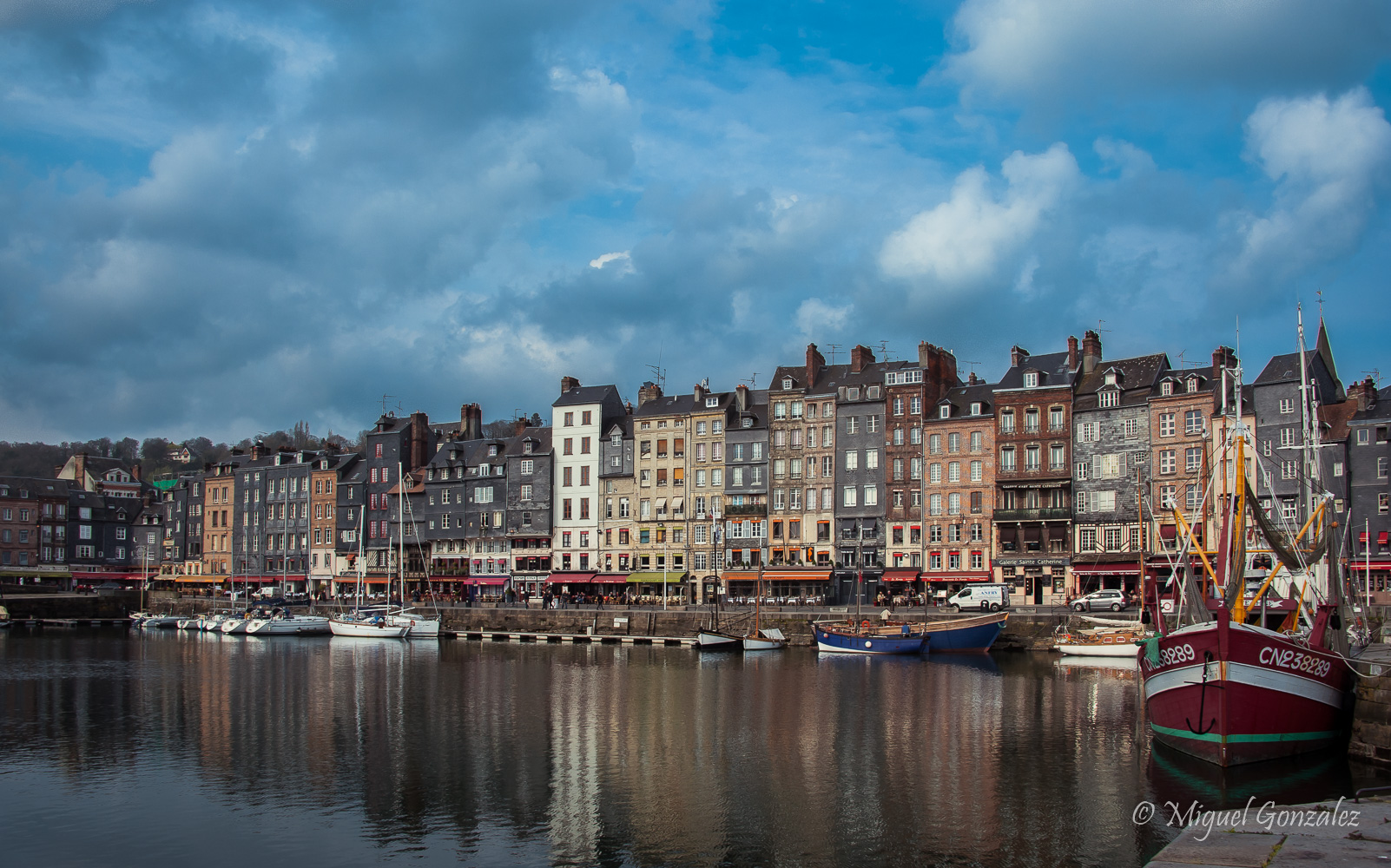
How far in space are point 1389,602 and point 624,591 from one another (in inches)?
2117

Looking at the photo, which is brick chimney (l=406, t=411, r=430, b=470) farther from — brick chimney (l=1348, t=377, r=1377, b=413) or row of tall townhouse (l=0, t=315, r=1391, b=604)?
brick chimney (l=1348, t=377, r=1377, b=413)

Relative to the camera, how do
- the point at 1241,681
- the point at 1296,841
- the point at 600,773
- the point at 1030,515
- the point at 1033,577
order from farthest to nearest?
the point at 1030,515
the point at 1033,577
the point at 600,773
the point at 1241,681
the point at 1296,841

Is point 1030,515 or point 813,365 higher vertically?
point 813,365

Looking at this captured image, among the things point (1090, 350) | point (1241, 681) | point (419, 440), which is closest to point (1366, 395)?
point (1090, 350)

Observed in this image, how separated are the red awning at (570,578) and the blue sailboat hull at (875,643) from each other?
1236 inches

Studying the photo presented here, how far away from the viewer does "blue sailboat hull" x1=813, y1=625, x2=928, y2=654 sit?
65125 millimetres

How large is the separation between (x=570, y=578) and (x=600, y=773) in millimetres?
64722

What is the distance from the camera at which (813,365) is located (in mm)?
89250

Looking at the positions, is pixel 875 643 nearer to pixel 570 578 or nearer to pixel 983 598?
pixel 983 598

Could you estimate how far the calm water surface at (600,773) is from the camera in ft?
76.6

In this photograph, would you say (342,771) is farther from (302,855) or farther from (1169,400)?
(1169,400)

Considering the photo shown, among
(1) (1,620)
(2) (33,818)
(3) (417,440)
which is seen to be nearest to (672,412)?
(3) (417,440)

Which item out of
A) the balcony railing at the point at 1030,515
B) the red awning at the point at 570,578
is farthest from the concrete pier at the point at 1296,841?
the red awning at the point at 570,578

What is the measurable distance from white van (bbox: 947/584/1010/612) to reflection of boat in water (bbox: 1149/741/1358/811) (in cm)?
4183
